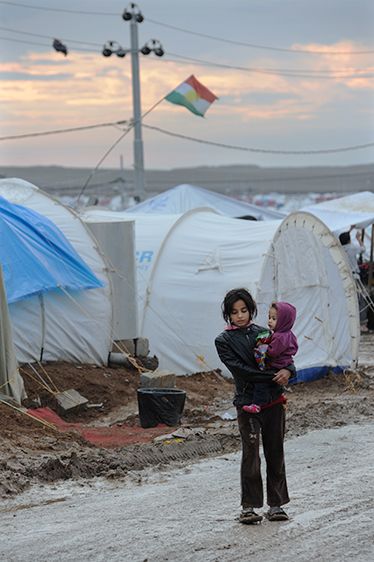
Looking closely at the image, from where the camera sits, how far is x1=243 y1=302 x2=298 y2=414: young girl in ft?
20.7

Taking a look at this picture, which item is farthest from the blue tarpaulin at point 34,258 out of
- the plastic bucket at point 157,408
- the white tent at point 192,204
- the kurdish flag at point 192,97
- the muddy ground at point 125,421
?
the kurdish flag at point 192,97

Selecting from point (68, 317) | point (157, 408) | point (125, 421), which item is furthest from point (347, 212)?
point (157, 408)

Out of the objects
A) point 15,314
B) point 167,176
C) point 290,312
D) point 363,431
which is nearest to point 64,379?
point 15,314

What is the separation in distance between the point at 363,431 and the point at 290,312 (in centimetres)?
412

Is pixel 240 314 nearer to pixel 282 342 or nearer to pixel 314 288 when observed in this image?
pixel 282 342

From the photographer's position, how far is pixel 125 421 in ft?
38.1

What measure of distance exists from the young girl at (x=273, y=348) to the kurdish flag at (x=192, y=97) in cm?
2151

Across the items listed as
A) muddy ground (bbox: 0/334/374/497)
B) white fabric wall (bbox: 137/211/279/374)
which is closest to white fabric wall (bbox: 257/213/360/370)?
white fabric wall (bbox: 137/211/279/374)

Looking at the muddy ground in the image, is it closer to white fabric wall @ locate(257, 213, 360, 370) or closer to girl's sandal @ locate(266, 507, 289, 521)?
white fabric wall @ locate(257, 213, 360, 370)

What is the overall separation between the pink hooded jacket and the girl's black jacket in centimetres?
5

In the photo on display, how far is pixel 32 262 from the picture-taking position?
43.1 ft

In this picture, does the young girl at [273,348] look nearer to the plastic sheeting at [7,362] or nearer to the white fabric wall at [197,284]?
the plastic sheeting at [7,362]

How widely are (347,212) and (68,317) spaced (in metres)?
12.0

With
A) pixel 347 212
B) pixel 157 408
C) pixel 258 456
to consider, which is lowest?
pixel 157 408
